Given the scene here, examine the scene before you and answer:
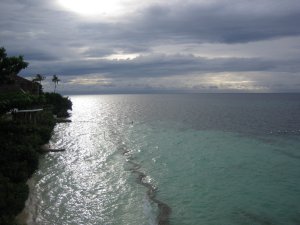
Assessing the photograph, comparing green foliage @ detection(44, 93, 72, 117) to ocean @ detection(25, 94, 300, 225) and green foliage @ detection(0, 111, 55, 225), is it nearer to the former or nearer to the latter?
ocean @ detection(25, 94, 300, 225)

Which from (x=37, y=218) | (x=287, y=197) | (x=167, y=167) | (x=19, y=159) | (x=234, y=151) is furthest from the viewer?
(x=234, y=151)

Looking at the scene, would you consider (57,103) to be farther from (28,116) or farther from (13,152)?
(13,152)

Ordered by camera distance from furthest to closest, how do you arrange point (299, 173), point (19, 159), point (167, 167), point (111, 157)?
point (111, 157)
point (167, 167)
point (299, 173)
point (19, 159)

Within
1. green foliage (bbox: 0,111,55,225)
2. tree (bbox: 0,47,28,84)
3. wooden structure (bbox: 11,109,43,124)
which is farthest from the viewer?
wooden structure (bbox: 11,109,43,124)

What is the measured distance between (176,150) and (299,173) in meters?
18.8

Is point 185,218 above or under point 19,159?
under

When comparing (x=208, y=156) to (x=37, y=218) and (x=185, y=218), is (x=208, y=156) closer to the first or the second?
(x=185, y=218)

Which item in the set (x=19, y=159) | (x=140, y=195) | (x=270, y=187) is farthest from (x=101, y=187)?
(x=270, y=187)

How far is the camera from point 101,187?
33.4m

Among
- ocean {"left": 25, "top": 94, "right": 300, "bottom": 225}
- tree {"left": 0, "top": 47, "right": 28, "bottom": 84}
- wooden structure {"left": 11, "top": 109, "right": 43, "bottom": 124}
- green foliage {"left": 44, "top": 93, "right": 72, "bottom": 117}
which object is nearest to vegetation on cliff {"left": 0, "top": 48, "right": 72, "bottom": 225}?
tree {"left": 0, "top": 47, "right": 28, "bottom": 84}

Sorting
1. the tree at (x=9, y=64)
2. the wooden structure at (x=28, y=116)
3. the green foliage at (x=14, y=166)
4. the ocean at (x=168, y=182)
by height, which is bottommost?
the ocean at (x=168, y=182)

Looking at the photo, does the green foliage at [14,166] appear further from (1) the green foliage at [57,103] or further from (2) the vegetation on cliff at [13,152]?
(1) the green foliage at [57,103]

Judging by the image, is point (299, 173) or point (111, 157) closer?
point (299, 173)

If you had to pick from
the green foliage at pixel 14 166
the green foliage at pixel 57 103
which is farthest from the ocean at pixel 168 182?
the green foliage at pixel 57 103
